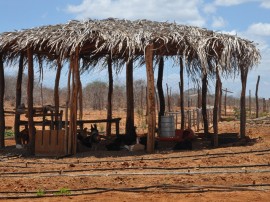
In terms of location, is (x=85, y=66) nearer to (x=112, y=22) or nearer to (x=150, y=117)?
(x=112, y=22)

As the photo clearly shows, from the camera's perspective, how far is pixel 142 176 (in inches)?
350

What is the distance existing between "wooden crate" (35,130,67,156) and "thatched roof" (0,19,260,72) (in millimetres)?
1869

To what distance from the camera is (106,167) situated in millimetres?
10109

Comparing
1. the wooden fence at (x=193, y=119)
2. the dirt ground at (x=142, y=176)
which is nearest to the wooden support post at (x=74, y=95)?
the dirt ground at (x=142, y=176)

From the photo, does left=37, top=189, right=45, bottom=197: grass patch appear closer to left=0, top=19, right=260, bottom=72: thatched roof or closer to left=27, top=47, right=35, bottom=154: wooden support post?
left=0, top=19, right=260, bottom=72: thatched roof

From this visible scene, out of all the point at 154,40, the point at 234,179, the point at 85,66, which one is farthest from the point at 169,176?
the point at 85,66

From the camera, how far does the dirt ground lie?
738 cm

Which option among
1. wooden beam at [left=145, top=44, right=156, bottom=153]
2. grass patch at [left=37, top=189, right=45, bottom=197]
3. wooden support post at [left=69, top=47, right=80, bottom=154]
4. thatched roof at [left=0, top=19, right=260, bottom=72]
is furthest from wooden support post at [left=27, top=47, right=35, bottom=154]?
grass patch at [left=37, top=189, right=45, bottom=197]

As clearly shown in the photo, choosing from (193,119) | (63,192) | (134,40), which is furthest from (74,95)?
(193,119)

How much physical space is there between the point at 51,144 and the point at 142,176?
4415mm

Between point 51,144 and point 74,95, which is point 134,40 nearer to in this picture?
point 74,95

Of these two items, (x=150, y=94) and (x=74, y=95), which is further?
(x=74, y=95)

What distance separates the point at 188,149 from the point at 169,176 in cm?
408

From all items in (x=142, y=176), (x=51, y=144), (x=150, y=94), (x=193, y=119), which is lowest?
(x=142, y=176)
